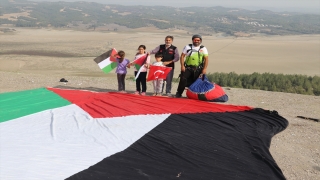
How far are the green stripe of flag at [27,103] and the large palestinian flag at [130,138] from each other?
0.05ft

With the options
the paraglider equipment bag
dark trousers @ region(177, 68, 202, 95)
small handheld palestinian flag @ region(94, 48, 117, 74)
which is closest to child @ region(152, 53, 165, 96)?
dark trousers @ region(177, 68, 202, 95)

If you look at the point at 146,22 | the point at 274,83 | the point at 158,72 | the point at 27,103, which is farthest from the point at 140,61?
the point at 146,22

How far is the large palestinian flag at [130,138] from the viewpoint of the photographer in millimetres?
3938

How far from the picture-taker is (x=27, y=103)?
6.19 metres

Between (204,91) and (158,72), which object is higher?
(158,72)

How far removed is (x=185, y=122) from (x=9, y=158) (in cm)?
261

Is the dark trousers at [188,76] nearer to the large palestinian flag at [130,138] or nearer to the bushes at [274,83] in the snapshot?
the large palestinian flag at [130,138]

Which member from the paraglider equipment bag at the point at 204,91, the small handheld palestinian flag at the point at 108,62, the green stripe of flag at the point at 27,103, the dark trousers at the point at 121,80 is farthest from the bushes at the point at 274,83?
the green stripe of flag at the point at 27,103

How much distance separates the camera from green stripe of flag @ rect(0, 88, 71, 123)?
5.60 m

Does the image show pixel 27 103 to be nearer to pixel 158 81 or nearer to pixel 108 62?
pixel 108 62

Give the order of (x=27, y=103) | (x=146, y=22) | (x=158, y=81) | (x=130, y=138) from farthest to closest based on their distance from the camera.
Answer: (x=146, y=22) < (x=158, y=81) < (x=27, y=103) < (x=130, y=138)

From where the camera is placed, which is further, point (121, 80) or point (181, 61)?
point (121, 80)

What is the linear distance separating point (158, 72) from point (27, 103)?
101 inches

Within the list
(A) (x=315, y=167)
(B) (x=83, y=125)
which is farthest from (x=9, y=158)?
(A) (x=315, y=167)
